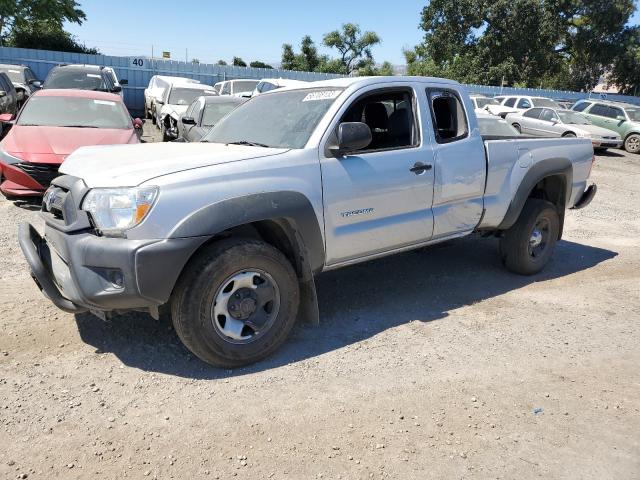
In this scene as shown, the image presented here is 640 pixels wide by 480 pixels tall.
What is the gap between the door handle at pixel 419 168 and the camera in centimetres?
435

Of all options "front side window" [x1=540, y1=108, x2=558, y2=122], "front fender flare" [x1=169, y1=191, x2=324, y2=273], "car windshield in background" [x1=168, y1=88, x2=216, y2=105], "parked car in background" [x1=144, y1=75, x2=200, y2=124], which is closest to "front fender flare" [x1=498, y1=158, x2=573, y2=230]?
"front fender flare" [x1=169, y1=191, x2=324, y2=273]

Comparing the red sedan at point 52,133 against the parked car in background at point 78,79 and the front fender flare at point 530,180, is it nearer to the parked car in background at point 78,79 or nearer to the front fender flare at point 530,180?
the front fender flare at point 530,180

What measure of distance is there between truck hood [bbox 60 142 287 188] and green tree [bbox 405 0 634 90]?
3580 centimetres

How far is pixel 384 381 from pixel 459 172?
2.06 m

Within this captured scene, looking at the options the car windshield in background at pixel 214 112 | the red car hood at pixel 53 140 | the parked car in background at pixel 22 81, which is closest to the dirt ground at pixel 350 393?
the red car hood at pixel 53 140

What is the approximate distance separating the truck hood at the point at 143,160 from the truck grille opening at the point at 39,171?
3.12m

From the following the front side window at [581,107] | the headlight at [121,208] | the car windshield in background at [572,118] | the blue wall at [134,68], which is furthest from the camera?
the blue wall at [134,68]

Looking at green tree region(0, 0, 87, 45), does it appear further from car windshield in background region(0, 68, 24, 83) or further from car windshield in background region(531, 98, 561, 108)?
car windshield in background region(531, 98, 561, 108)

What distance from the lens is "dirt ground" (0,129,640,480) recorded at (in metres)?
2.77

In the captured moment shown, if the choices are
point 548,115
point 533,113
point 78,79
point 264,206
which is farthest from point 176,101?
point 548,115

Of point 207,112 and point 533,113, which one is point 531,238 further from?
point 533,113

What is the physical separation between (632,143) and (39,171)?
2016 centimetres

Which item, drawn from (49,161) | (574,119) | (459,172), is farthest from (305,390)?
(574,119)

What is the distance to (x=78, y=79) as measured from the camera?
47.5 ft
